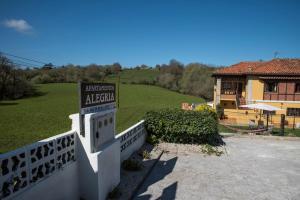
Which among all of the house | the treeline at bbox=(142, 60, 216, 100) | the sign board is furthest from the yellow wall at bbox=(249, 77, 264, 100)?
the treeline at bbox=(142, 60, 216, 100)

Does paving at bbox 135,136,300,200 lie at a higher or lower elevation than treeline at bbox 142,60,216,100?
lower

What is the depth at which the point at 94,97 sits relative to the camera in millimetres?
5500

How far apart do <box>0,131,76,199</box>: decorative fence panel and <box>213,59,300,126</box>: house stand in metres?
22.1

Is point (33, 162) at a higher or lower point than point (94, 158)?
higher

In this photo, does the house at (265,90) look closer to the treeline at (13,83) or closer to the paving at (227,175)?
the paving at (227,175)

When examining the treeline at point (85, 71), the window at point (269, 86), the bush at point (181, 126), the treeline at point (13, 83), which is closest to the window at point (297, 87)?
the window at point (269, 86)

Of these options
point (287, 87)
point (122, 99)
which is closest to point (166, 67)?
point (122, 99)

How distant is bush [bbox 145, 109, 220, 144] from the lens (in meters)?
11.4

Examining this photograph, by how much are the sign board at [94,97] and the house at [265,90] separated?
68.2 feet

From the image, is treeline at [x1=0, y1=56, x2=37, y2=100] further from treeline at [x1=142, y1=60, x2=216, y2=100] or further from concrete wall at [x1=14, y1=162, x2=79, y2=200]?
concrete wall at [x1=14, y1=162, x2=79, y2=200]

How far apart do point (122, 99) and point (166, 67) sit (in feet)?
114

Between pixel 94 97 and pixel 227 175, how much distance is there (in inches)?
200

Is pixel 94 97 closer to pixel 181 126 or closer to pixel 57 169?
pixel 57 169

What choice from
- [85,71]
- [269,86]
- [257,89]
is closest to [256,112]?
[257,89]
